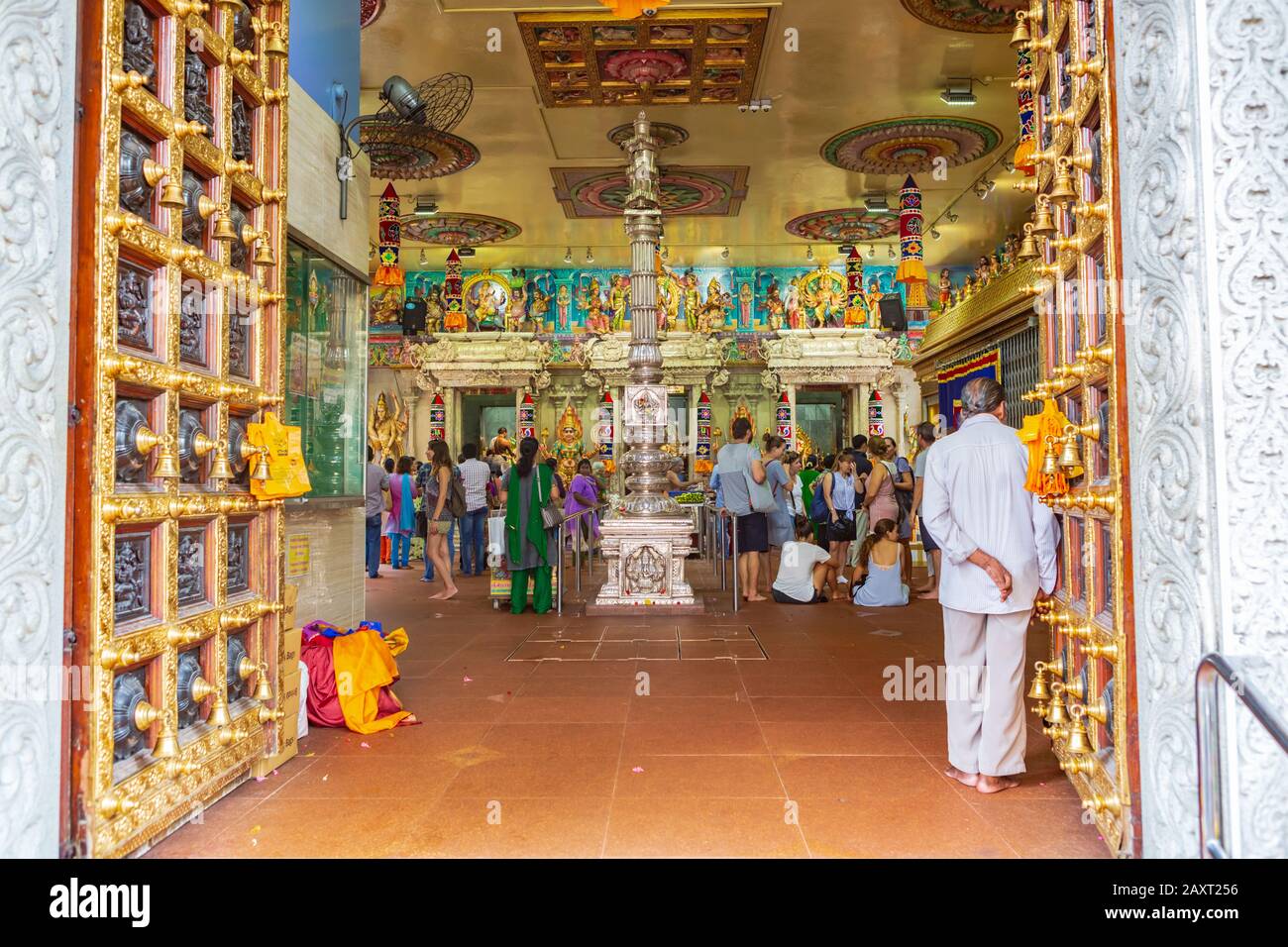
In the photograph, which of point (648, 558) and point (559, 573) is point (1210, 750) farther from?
point (648, 558)

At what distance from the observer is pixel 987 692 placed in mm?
3193

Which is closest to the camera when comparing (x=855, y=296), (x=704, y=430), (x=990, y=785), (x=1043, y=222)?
(x=1043, y=222)

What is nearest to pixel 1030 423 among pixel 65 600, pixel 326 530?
pixel 65 600

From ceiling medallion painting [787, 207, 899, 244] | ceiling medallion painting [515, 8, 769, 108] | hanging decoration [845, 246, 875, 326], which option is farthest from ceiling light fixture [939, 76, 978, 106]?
hanging decoration [845, 246, 875, 326]

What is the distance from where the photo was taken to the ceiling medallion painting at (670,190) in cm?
1251

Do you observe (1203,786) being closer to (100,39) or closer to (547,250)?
(100,39)

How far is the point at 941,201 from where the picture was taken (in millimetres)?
13977

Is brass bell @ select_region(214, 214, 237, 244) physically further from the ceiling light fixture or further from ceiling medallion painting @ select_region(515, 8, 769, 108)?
the ceiling light fixture

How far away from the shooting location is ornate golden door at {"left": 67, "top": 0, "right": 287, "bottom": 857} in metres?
2.31

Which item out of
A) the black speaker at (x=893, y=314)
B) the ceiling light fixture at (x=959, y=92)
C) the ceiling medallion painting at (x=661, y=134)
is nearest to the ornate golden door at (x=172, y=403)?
the ceiling medallion painting at (x=661, y=134)

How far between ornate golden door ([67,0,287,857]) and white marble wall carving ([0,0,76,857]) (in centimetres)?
10

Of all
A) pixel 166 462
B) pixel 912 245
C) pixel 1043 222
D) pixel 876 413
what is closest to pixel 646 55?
pixel 912 245

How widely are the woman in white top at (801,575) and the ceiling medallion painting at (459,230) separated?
9.58 meters

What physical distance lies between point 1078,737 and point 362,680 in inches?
120
